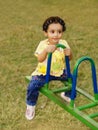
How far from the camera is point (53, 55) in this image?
443cm

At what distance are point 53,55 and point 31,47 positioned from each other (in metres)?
3.52

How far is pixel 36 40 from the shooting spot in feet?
27.7

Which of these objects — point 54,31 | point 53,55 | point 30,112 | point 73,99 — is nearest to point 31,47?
point 30,112

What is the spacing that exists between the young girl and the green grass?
21.0 inches

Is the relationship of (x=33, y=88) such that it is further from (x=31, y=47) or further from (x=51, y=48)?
(x=31, y=47)

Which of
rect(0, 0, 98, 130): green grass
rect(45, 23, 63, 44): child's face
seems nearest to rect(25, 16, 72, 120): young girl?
rect(45, 23, 63, 44): child's face

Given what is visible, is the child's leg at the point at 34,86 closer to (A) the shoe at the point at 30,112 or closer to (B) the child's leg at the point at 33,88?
(B) the child's leg at the point at 33,88

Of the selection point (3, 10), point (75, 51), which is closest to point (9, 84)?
point (75, 51)

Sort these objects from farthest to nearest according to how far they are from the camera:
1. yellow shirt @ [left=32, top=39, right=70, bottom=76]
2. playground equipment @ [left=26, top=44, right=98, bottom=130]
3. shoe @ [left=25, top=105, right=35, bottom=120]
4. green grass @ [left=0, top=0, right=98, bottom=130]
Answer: green grass @ [left=0, top=0, right=98, bottom=130] → shoe @ [left=25, top=105, right=35, bottom=120] → yellow shirt @ [left=32, top=39, right=70, bottom=76] → playground equipment @ [left=26, top=44, right=98, bottom=130]

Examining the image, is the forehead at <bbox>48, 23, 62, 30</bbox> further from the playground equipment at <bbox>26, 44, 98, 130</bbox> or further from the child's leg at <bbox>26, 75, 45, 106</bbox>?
the child's leg at <bbox>26, 75, 45, 106</bbox>

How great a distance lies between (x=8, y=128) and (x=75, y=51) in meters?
3.24

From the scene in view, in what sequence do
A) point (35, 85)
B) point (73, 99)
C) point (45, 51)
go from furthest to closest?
point (35, 85)
point (45, 51)
point (73, 99)

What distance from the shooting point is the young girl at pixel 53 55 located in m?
4.27

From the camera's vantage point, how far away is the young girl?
4.27 m
